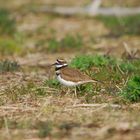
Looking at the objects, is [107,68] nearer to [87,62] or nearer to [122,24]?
[87,62]

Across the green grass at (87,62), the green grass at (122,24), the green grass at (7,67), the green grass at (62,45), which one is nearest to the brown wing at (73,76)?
the green grass at (87,62)

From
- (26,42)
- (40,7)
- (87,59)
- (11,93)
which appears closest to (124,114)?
(11,93)

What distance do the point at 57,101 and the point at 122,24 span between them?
31.5 ft

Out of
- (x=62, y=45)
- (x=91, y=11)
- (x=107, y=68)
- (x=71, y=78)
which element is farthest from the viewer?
(x=91, y=11)

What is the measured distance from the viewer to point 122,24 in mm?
18656

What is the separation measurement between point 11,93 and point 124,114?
206 centimetres

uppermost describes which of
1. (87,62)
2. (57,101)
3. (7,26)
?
(7,26)

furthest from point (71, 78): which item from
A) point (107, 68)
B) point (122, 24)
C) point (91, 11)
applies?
point (91, 11)

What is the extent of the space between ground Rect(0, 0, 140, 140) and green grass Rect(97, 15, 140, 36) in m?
0.86

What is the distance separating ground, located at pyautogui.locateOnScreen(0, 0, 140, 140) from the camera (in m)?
7.62

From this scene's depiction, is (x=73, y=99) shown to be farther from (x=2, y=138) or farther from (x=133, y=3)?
(x=133, y=3)

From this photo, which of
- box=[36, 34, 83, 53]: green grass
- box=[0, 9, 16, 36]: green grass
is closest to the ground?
box=[36, 34, 83, 53]: green grass

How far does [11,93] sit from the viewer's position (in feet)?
32.1

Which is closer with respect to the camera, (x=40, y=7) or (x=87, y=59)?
(x=87, y=59)
